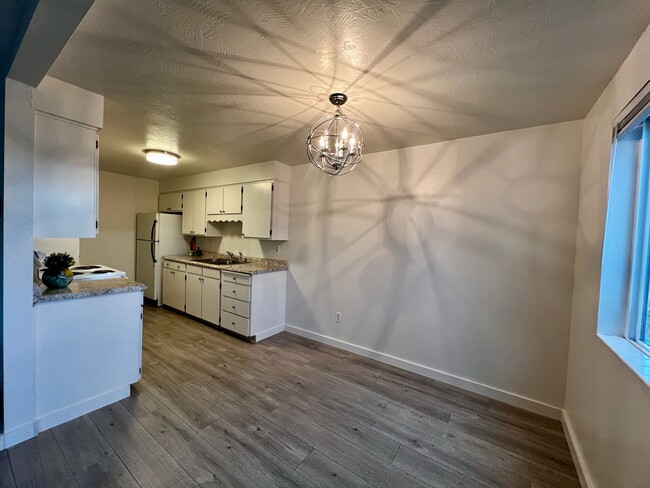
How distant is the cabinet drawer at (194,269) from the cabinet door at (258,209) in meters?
0.88

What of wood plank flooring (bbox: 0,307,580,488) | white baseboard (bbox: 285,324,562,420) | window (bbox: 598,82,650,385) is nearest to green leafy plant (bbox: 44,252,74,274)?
wood plank flooring (bbox: 0,307,580,488)

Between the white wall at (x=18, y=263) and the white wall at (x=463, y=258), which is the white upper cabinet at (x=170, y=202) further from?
the white wall at (x=18, y=263)

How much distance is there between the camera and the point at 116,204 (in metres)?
4.82

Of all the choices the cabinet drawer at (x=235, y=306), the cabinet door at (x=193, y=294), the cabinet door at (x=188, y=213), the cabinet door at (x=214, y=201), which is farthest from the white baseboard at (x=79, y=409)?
the cabinet door at (x=188, y=213)

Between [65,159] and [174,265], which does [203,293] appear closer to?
[174,265]

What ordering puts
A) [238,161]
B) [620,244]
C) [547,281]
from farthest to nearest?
1. [238,161]
2. [547,281]
3. [620,244]

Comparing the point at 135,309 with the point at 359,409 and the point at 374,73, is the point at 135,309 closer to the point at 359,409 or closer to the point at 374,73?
the point at 359,409

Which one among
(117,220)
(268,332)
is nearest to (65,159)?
(268,332)

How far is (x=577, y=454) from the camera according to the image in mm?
1705

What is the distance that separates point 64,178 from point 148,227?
10.2ft

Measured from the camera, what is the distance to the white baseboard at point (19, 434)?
5.42ft

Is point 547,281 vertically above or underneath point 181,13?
underneath

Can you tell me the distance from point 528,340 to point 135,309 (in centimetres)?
331

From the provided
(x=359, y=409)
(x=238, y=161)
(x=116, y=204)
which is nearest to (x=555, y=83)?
(x=359, y=409)
